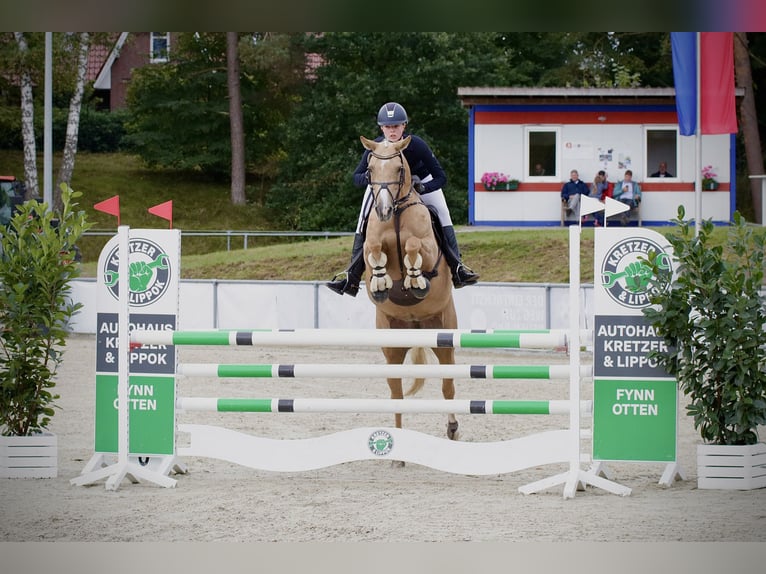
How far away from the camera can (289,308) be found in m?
13.7

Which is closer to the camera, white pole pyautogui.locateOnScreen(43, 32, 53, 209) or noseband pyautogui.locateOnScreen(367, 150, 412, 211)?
noseband pyautogui.locateOnScreen(367, 150, 412, 211)

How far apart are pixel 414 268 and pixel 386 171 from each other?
600 millimetres

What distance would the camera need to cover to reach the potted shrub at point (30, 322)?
6.35m

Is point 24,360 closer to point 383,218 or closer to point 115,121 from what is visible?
point 383,218


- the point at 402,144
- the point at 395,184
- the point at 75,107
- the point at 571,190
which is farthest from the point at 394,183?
the point at 75,107

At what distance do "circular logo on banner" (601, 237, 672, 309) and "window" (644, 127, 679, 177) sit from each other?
14550 millimetres

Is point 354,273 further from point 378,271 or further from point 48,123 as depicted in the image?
point 48,123

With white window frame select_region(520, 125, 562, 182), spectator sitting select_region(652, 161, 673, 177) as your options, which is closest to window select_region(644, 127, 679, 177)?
spectator sitting select_region(652, 161, 673, 177)

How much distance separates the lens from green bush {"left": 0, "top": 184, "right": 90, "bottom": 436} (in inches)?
251

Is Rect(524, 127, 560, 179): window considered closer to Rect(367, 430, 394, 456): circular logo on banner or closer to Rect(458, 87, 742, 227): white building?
Rect(458, 87, 742, 227): white building

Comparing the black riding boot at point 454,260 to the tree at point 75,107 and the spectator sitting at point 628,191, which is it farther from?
the tree at point 75,107

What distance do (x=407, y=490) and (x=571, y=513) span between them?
1.02 metres

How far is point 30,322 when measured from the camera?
6410 mm

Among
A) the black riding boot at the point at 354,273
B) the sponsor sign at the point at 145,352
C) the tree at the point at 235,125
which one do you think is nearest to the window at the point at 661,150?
the tree at the point at 235,125
